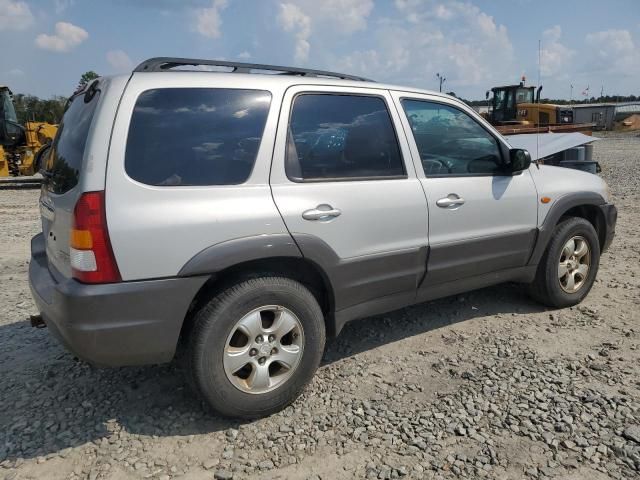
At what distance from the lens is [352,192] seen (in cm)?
309

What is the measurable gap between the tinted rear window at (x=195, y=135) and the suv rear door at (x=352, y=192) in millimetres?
181

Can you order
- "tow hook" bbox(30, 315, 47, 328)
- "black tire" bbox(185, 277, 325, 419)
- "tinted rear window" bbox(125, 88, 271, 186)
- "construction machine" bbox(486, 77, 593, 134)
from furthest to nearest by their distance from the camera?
"construction machine" bbox(486, 77, 593, 134) < "tow hook" bbox(30, 315, 47, 328) < "black tire" bbox(185, 277, 325, 419) < "tinted rear window" bbox(125, 88, 271, 186)

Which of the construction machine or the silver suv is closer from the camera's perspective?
the silver suv

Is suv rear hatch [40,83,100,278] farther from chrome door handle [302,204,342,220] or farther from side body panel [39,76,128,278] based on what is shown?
chrome door handle [302,204,342,220]

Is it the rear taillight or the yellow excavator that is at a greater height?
the yellow excavator

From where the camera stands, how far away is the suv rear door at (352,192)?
291 cm

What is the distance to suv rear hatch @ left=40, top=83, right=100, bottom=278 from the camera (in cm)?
255

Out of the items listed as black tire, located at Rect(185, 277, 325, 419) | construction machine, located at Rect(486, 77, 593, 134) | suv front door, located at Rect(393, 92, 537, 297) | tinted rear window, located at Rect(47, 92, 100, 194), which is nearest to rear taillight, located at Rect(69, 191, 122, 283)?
tinted rear window, located at Rect(47, 92, 100, 194)

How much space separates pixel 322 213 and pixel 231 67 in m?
1.04

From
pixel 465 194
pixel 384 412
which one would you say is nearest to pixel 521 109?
pixel 465 194

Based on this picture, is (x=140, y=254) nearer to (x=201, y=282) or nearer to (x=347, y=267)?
(x=201, y=282)

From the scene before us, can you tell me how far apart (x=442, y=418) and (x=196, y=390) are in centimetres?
138

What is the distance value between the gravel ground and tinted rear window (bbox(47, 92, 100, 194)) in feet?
4.40

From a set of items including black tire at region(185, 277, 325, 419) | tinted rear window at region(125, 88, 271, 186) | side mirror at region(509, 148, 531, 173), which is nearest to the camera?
tinted rear window at region(125, 88, 271, 186)
